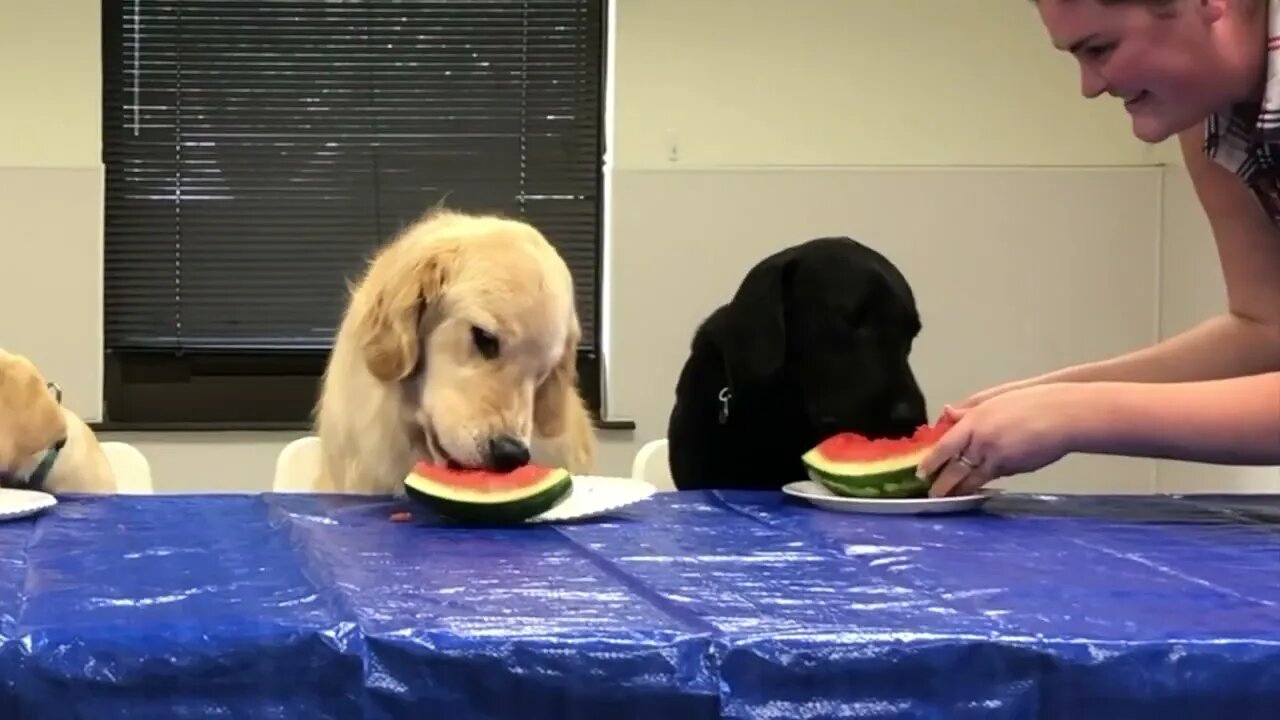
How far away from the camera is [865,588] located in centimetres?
94

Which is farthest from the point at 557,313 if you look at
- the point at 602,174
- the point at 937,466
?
the point at 602,174

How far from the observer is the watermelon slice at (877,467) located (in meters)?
1.47

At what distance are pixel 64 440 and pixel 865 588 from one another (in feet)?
3.65

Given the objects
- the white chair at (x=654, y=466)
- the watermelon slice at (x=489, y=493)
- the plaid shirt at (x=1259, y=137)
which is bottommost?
the white chair at (x=654, y=466)

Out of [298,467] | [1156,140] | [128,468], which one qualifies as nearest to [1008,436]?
[1156,140]

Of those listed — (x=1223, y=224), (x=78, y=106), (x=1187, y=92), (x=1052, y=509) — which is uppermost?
(x=78, y=106)

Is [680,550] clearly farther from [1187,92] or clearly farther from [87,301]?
[87,301]

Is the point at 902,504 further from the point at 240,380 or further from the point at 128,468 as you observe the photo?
the point at 240,380

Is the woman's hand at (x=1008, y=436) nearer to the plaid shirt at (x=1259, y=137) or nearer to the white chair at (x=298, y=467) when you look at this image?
the plaid shirt at (x=1259, y=137)

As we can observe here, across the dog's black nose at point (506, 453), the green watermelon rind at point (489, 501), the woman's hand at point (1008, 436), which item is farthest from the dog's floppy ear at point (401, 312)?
the woman's hand at point (1008, 436)

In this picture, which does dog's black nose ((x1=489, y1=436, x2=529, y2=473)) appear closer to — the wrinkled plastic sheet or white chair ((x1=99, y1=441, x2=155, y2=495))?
the wrinkled plastic sheet

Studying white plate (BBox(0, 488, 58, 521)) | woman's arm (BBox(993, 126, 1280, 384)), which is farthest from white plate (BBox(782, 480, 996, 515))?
white plate (BBox(0, 488, 58, 521))

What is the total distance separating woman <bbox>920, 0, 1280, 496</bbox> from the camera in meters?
1.26

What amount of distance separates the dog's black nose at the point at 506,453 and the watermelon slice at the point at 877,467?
0.38m
